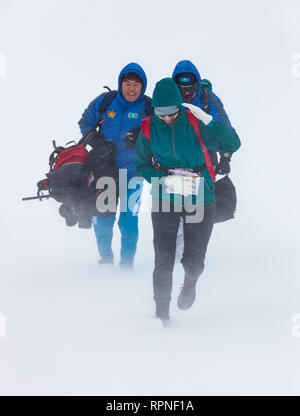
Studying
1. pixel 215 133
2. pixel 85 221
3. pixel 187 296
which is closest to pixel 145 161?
pixel 215 133

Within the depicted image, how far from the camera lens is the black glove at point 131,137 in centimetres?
456

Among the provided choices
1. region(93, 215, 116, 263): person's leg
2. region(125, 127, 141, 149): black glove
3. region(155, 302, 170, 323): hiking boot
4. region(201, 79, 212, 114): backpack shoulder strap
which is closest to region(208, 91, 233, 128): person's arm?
region(201, 79, 212, 114): backpack shoulder strap

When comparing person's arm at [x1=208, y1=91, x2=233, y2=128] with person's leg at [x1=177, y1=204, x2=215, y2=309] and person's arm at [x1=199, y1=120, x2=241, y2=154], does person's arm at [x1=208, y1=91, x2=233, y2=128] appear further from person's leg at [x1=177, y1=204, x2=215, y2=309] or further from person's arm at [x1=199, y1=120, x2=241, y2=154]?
person's leg at [x1=177, y1=204, x2=215, y2=309]

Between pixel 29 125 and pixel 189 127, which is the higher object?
pixel 29 125

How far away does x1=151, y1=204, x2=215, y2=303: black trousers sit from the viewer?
3750mm

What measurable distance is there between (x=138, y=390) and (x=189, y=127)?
1.73 metres

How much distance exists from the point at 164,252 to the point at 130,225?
133cm

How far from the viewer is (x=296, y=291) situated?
4.57 meters

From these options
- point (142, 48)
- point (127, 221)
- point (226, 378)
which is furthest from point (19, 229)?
point (142, 48)

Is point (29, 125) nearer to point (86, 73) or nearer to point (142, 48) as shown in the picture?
point (86, 73)

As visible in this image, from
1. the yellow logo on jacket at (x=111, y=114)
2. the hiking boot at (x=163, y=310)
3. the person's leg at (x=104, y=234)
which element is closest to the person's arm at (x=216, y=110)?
the yellow logo on jacket at (x=111, y=114)

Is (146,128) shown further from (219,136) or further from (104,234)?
(104,234)

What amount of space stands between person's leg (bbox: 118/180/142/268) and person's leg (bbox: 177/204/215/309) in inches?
42.9

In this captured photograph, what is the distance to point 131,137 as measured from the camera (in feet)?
15.0
